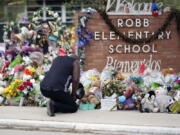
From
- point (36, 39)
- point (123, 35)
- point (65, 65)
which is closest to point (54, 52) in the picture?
point (36, 39)

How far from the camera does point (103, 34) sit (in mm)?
12062

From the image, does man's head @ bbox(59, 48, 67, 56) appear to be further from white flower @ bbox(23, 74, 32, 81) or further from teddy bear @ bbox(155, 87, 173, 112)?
teddy bear @ bbox(155, 87, 173, 112)

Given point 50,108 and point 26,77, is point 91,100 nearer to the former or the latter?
point 50,108

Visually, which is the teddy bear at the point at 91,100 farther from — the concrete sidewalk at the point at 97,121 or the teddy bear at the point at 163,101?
the teddy bear at the point at 163,101

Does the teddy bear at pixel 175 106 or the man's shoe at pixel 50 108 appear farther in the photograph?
the teddy bear at pixel 175 106

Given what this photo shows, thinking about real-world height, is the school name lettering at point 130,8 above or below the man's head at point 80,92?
above

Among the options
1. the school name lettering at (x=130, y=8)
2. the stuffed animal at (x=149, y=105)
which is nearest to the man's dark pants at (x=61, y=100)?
the stuffed animal at (x=149, y=105)

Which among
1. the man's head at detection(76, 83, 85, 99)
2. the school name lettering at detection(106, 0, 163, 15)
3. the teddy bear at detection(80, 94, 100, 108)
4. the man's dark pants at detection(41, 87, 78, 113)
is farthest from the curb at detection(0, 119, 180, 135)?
the school name lettering at detection(106, 0, 163, 15)

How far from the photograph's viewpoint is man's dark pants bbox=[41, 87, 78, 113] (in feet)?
29.7

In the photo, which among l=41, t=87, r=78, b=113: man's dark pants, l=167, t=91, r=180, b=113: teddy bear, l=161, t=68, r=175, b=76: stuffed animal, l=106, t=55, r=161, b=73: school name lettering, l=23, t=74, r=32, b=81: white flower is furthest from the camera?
l=106, t=55, r=161, b=73: school name lettering

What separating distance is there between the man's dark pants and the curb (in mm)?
621

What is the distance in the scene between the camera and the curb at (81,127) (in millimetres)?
8109

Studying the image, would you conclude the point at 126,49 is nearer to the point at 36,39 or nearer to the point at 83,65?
the point at 83,65

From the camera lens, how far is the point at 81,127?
842 centimetres
